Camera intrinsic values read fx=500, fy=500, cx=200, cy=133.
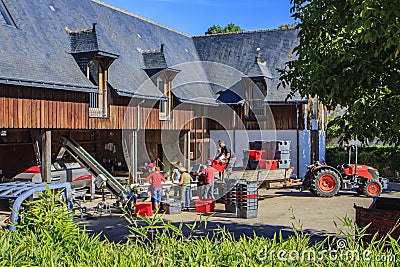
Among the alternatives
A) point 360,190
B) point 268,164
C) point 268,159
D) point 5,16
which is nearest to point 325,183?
point 360,190

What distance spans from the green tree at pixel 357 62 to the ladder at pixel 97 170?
331 inches

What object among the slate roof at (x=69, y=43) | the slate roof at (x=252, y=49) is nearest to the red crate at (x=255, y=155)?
the slate roof at (x=69, y=43)

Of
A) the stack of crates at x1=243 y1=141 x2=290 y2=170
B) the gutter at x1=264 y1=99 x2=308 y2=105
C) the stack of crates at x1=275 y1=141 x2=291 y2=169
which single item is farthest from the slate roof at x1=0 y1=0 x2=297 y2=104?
the stack of crates at x1=275 y1=141 x2=291 y2=169

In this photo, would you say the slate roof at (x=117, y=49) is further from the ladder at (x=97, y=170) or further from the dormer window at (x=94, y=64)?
the ladder at (x=97, y=170)

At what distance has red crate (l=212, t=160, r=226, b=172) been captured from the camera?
16984 mm

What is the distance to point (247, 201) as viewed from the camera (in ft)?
43.2

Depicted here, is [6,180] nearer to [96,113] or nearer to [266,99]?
[96,113]

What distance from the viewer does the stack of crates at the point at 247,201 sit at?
43.4 feet

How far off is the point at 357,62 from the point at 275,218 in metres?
7.29

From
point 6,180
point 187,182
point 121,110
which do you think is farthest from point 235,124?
point 6,180

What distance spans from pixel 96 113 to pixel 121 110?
1.39 m

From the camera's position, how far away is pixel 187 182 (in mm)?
15258

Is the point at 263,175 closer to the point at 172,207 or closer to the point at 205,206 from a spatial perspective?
the point at 205,206

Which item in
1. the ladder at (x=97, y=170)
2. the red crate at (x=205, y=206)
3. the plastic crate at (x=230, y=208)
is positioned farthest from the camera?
the ladder at (x=97, y=170)
